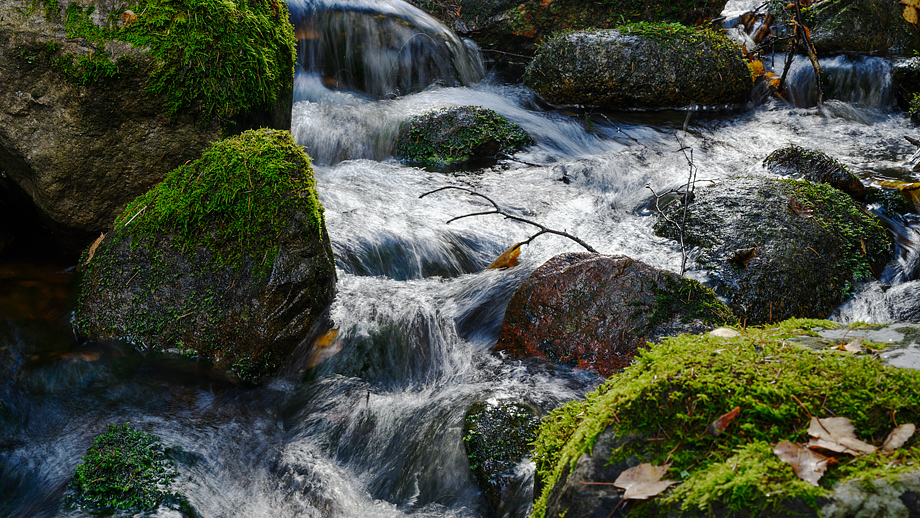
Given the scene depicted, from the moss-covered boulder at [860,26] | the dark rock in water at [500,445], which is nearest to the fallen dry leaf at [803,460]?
the dark rock in water at [500,445]

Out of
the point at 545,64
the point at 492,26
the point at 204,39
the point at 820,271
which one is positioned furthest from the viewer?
the point at 492,26

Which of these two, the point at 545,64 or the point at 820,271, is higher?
the point at 545,64

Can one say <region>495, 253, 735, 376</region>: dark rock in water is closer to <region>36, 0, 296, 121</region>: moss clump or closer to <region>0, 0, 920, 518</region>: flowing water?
<region>0, 0, 920, 518</region>: flowing water

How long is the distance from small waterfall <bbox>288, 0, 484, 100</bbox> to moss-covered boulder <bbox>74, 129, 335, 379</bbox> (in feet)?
19.4

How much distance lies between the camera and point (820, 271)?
4801mm

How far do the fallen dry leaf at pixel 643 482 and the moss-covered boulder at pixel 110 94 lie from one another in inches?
165

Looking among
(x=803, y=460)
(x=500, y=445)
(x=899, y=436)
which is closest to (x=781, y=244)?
(x=500, y=445)

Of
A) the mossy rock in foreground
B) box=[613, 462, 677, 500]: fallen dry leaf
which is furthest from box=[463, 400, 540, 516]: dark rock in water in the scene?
box=[613, 462, 677, 500]: fallen dry leaf

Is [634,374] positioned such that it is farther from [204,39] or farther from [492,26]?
[492,26]

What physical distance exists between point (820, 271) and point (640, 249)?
1.50 metres

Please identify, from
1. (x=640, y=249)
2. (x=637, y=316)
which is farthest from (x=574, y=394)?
(x=640, y=249)

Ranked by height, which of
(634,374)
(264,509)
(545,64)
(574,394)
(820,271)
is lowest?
(264,509)

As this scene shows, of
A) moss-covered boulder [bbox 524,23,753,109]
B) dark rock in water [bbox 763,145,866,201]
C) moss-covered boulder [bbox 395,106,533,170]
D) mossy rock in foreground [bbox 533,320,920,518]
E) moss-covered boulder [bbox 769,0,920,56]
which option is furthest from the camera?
moss-covered boulder [bbox 769,0,920,56]

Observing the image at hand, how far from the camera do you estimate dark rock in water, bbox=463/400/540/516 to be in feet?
9.68
